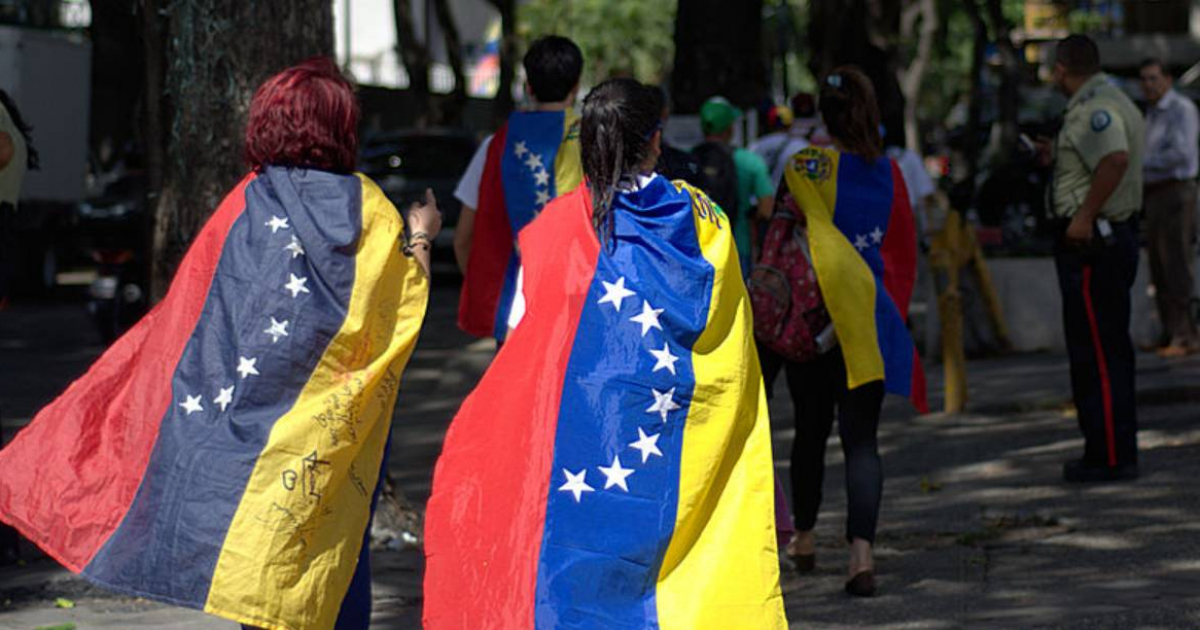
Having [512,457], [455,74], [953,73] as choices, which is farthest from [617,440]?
[953,73]

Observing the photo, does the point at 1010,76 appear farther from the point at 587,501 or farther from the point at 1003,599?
the point at 587,501

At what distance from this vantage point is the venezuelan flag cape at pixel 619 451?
14.7 ft

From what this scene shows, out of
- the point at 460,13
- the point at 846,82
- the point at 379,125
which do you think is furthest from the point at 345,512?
the point at 460,13

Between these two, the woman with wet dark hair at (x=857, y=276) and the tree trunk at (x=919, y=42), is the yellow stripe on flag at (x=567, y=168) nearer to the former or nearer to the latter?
the woman with wet dark hair at (x=857, y=276)

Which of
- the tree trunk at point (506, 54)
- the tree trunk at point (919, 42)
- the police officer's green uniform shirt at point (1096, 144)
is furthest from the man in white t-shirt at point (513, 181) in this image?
the tree trunk at point (506, 54)

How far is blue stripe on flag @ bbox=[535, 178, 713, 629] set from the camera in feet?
14.7

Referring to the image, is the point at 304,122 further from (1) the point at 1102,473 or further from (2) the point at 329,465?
(1) the point at 1102,473

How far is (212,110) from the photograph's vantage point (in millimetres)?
7141

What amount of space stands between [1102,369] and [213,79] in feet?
Answer: 13.0

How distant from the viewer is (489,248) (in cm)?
721

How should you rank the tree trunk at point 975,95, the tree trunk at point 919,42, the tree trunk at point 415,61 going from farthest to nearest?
1. the tree trunk at point 415,61
2. the tree trunk at point 919,42
3. the tree trunk at point 975,95

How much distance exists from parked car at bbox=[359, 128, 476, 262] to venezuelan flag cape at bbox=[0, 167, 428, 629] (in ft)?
56.6

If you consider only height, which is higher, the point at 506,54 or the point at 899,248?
the point at 506,54

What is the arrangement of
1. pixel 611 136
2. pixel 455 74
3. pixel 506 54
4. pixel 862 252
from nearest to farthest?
1. pixel 611 136
2. pixel 862 252
3. pixel 506 54
4. pixel 455 74
